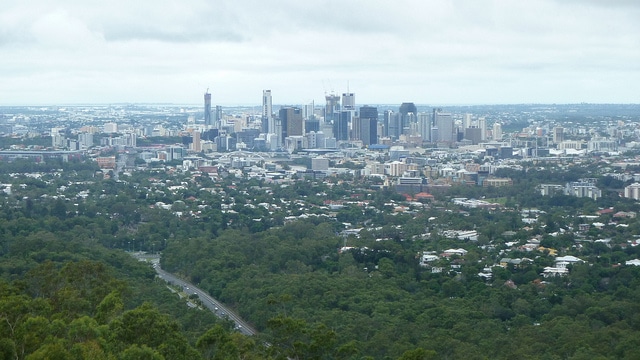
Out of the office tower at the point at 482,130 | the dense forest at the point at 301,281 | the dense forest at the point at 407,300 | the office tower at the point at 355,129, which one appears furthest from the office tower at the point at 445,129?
the dense forest at the point at 407,300

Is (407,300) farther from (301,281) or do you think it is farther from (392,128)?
(392,128)

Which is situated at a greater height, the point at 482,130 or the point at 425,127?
the point at 425,127

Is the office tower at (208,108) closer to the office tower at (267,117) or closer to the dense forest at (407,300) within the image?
the office tower at (267,117)

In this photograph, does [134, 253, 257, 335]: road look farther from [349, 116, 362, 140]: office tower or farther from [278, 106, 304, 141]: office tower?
[349, 116, 362, 140]: office tower

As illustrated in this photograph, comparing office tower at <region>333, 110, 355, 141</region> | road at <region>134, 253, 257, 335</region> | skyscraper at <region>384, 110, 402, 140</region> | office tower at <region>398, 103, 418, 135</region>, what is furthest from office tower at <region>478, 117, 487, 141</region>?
road at <region>134, 253, 257, 335</region>

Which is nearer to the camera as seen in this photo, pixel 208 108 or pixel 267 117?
pixel 267 117

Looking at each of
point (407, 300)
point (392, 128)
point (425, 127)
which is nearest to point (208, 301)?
point (407, 300)
